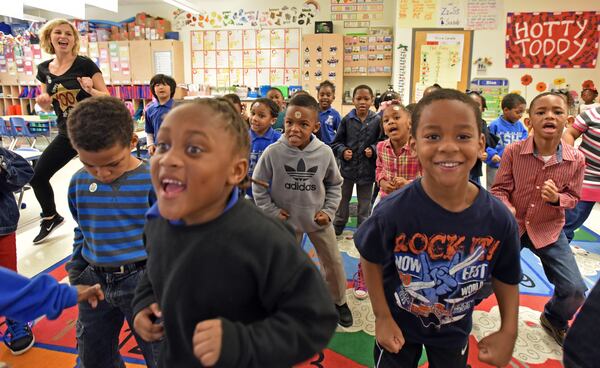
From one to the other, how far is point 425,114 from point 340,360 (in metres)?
1.26

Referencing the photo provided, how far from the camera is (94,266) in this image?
4.15 feet

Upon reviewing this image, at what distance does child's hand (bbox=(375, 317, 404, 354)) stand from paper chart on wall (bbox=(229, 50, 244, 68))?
7968 millimetres

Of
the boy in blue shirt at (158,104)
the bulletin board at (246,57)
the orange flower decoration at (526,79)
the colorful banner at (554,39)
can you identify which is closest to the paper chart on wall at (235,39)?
the bulletin board at (246,57)

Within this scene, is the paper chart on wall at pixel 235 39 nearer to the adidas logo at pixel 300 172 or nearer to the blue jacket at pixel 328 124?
the blue jacket at pixel 328 124

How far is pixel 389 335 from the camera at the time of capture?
1093mm

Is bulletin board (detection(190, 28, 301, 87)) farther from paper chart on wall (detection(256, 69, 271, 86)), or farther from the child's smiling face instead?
the child's smiling face

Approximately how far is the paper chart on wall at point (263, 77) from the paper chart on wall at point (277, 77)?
106 millimetres

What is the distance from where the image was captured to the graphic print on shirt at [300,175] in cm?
205

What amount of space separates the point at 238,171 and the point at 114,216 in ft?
2.03

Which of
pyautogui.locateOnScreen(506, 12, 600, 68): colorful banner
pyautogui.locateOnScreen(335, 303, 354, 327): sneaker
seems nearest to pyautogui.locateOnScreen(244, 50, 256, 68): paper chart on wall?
pyautogui.locateOnScreen(506, 12, 600, 68): colorful banner

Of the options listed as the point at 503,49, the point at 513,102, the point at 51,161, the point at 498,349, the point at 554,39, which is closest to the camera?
the point at 498,349

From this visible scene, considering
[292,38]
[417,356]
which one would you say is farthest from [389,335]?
[292,38]

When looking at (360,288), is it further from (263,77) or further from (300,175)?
(263,77)

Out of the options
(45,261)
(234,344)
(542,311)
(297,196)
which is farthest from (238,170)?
(45,261)
